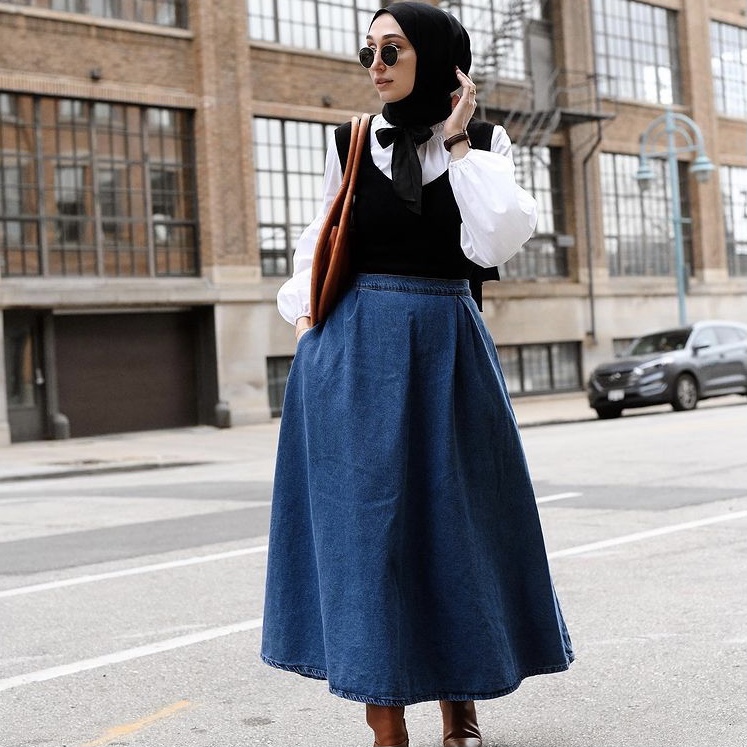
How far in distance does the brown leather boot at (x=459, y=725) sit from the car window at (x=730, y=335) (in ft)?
71.8

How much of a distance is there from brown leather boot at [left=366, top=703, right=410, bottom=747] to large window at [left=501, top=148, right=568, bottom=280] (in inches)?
1122

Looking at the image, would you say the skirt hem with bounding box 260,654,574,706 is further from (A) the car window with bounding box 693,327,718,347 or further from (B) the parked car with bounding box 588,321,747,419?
(A) the car window with bounding box 693,327,718,347

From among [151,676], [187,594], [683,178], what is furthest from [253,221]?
[151,676]

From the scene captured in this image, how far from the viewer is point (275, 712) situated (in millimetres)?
4297

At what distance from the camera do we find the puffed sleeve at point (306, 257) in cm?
370

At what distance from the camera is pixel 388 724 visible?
136 inches

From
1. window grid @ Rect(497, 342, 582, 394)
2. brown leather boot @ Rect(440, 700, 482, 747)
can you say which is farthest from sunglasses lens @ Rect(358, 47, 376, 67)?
window grid @ Rect(497, 342, 582, 394)

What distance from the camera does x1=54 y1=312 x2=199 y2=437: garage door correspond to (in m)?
23.6

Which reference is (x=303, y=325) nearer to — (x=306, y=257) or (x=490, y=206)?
(x=306, y=257)

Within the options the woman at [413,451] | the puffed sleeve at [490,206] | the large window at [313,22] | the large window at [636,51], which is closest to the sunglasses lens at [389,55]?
the woman at [413,451]

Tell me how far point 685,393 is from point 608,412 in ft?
4.70

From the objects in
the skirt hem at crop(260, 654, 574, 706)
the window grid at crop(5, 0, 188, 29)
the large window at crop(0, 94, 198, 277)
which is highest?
the window grid at crop(5, 0, 188, 29)

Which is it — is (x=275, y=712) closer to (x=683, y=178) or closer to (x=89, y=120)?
(x=89, y=120)

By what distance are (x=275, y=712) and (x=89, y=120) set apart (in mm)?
20686
